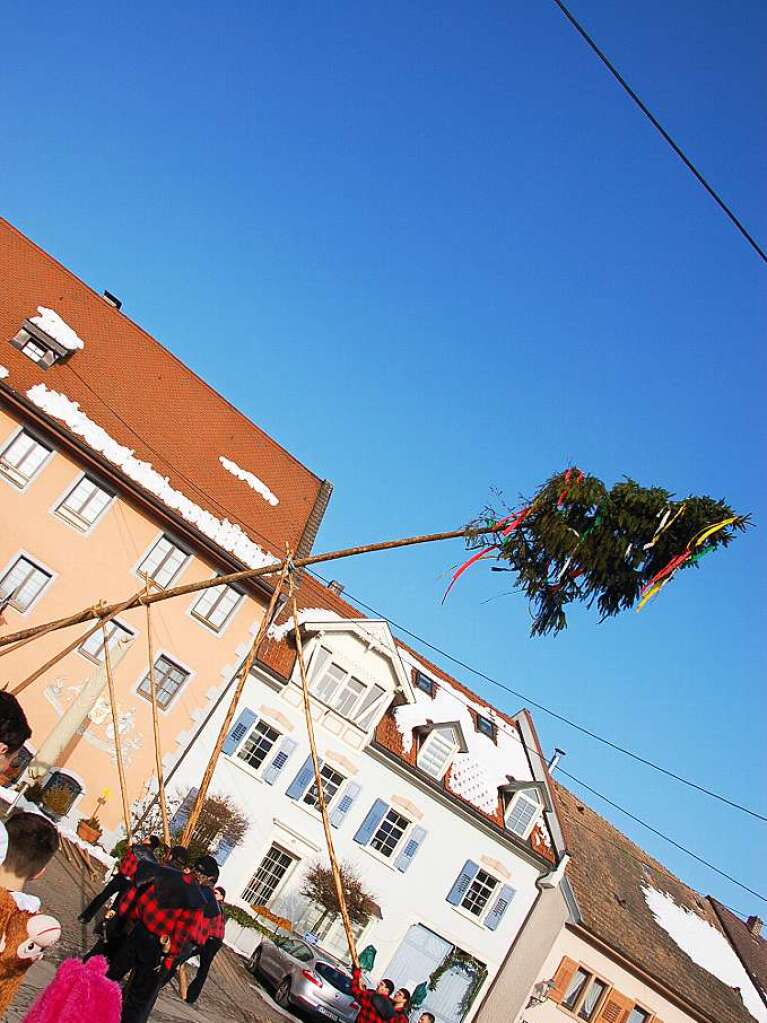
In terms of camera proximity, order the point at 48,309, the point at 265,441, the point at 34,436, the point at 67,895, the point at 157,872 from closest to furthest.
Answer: the point at 157,872 → the point at 67,895 → the point at 34,436 → the point at 48,309 → the point at 265,441

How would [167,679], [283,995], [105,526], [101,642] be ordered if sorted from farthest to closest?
[167,679], [105,526], [101,642], [283,995]

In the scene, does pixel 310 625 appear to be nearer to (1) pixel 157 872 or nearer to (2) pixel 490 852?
(2) pixel 490 852

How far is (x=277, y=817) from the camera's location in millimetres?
30109

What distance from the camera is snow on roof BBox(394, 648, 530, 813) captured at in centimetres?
3350

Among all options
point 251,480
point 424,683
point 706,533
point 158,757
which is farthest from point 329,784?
point 706,533

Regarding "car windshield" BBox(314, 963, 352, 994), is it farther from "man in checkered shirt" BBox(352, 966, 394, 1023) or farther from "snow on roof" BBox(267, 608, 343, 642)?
"snow on roof" BBox(267, 608, 343, 642)

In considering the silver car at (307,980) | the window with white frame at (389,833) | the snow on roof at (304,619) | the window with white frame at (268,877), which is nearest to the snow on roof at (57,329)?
the snow on roof at (304,619)

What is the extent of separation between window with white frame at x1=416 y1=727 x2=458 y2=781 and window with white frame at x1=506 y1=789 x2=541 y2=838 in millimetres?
3120

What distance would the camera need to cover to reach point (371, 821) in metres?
31.4

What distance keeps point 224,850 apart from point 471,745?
1044cm

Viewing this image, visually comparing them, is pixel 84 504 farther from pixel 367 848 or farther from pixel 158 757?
pixel 158 757

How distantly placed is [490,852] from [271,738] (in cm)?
898

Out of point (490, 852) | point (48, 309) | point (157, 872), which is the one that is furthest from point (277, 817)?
point (157, 872)

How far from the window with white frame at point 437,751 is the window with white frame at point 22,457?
15.9m
